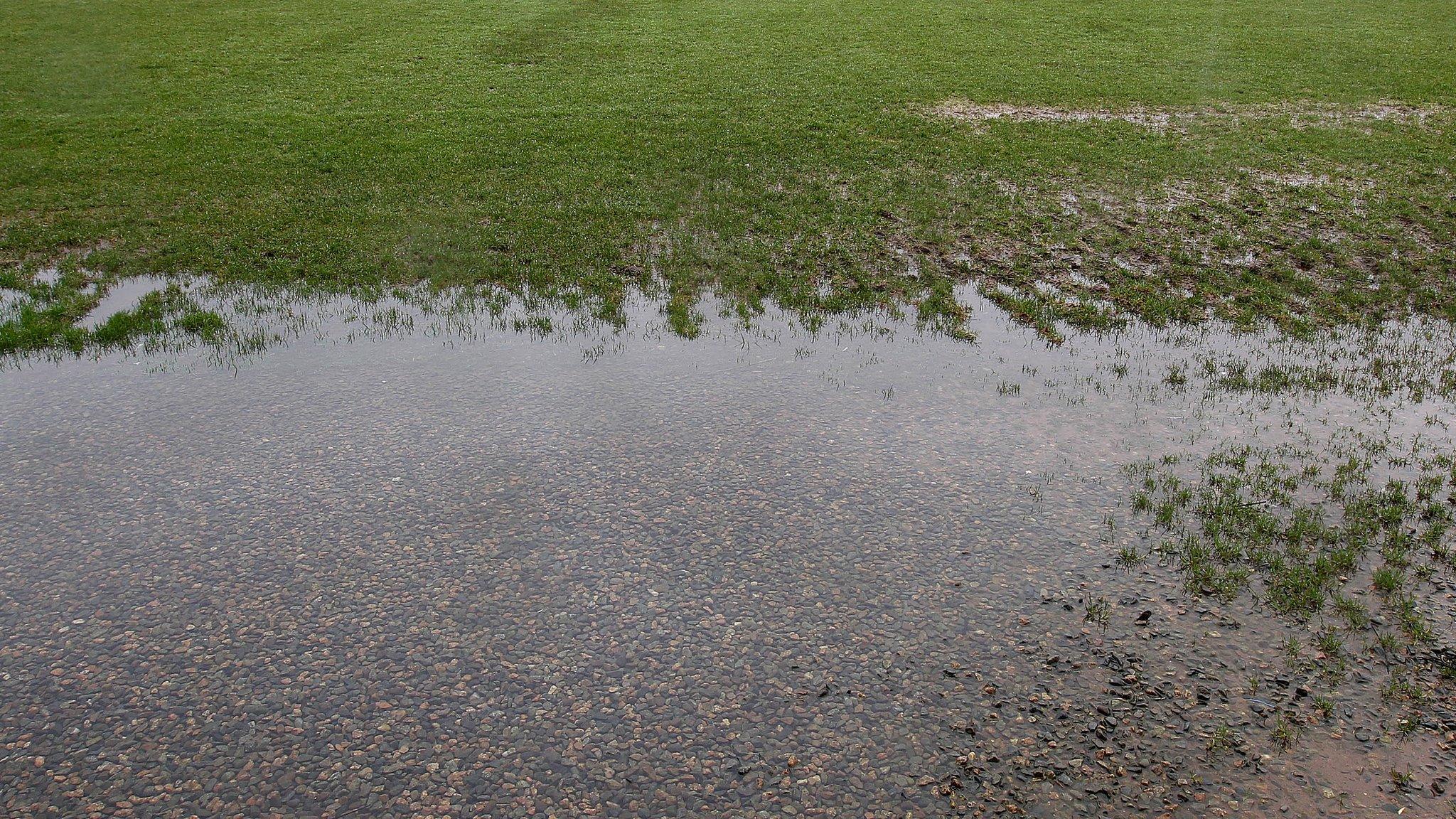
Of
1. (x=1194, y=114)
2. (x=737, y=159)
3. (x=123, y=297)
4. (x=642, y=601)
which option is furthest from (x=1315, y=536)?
(x=1194, y=114)

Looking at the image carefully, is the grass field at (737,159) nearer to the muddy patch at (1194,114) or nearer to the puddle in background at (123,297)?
the muddy patch at (1194,114)

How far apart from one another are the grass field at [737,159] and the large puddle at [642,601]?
3.58 m

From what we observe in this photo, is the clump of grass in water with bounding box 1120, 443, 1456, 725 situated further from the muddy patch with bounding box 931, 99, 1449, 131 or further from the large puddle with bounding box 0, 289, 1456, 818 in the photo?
the muddy patch with bounding box 931, 99, 1449, 131

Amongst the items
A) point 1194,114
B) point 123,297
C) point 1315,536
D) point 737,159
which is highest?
point 1194,114

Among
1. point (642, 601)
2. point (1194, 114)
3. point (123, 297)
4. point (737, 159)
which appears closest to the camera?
point (642, 601)

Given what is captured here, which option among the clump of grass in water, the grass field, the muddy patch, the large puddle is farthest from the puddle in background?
the muddy patch

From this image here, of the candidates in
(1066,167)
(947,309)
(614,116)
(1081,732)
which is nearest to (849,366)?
(947,309)

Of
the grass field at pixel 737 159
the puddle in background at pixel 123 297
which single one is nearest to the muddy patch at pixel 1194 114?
the grass field at pixel 737 159

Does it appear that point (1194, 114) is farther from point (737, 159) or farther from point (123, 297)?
point (123, 297)

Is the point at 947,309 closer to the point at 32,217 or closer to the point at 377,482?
the point at 377,482

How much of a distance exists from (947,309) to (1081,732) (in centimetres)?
948

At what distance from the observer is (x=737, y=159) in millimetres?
23141

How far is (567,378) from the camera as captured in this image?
13211 millimetres

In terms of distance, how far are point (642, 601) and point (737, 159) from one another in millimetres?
16497
